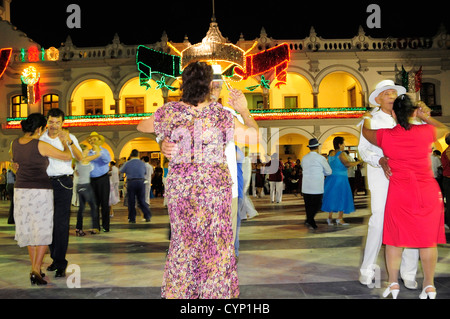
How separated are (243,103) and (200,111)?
0.55 metres

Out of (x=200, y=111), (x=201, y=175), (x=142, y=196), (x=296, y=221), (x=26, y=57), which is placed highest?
(x=26, y=57)

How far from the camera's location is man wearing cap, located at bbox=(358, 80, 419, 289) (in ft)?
12.6

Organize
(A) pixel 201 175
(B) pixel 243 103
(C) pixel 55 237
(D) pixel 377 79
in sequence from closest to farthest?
(A) pixel 201 175 < (B) pixel 243 103 < (C) pixel 55 237 < (D) pixel 377 79

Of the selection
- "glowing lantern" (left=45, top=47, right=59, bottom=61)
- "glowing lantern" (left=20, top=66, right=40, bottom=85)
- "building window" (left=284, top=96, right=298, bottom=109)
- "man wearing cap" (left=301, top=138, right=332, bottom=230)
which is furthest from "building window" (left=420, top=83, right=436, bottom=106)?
"glowing lantern" (left=20, top=66, right=40, bottom=85)

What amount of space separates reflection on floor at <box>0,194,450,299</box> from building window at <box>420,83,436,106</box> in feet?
62.8

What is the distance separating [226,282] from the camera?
2656mm

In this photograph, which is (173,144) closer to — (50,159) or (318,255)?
(50,159)

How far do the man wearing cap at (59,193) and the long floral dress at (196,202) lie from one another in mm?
2414

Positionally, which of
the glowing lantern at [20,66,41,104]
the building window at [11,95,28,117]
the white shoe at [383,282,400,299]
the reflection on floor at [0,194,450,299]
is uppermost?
the glowing lantern at [20,66,41,104]

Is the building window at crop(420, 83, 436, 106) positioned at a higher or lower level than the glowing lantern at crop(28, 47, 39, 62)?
lower

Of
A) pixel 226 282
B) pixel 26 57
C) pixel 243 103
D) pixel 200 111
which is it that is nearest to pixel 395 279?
pixel 226 282

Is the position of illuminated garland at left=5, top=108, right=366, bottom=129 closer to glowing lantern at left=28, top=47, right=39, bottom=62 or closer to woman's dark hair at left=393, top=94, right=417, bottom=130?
glowing lantern at left=28, top=47, right=39, bottom=62

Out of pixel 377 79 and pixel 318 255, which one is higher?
pixel 377 79

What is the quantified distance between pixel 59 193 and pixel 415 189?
376 cm
